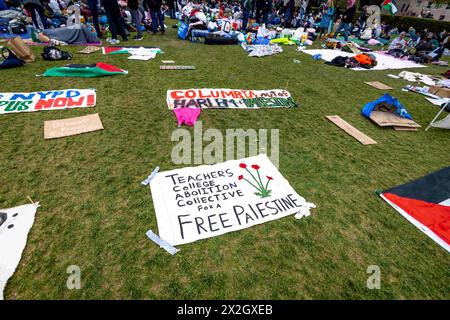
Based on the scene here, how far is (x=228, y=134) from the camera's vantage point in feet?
13.4

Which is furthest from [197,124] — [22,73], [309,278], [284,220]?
[22,73]

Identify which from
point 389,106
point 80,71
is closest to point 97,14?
point 80,71

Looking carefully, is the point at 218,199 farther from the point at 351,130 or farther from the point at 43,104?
the point at 43,104

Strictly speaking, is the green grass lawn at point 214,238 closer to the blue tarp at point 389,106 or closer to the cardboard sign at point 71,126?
the cardboard sign at point 71,126

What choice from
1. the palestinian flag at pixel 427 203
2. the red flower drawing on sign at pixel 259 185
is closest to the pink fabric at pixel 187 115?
the red flower drawing on sign at pixel 259 185

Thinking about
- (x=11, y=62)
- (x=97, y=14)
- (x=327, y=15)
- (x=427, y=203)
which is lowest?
(x=427, y=203)

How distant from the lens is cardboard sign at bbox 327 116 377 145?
4273mm

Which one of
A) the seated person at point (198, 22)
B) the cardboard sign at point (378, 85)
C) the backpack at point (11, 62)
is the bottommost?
the cardboard sign at point (378, 85)

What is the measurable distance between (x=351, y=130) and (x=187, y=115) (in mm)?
3373

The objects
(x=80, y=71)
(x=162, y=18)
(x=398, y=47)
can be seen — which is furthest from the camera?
(x=398, y=47)

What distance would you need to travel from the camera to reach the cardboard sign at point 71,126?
360 centimetres

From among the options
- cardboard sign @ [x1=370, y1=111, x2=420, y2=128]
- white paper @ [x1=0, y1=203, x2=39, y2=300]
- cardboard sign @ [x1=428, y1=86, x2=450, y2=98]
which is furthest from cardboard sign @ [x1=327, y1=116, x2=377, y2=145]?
white paper @ [x1=0, y1=203, x2=39, y2=300]

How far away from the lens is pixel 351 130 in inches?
179

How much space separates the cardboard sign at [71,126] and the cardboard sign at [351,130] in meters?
4.69
